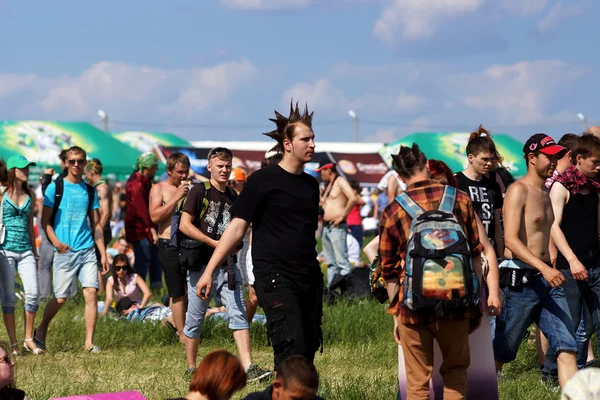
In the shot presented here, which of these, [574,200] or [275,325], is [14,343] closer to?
[275,325]

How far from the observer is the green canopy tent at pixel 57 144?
32281mm

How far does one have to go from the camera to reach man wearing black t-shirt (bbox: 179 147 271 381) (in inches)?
306

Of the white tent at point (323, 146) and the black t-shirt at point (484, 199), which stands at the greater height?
the white tent at point (323, 146)

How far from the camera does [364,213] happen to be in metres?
30.5

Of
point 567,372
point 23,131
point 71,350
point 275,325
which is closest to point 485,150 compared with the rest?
point 567,372

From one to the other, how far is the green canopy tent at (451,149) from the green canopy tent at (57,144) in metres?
11.2

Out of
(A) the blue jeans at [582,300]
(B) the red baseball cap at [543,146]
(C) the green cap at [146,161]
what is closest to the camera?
(B) the red baseball cap at [543,146]

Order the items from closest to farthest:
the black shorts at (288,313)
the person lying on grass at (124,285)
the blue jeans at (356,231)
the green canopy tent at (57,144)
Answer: the black shorts at (288,313)
the person lying on grass at (124,285)
the blue jeans at (356,231)
the green canopy tent at (57,144)

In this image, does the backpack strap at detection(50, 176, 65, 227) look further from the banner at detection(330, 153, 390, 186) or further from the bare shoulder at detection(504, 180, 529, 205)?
the banner at detection(330, 153, 390, 186)

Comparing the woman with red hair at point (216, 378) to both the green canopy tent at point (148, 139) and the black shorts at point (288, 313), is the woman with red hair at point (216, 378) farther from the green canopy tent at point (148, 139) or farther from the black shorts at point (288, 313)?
the green canopy tent at point (148, 139)

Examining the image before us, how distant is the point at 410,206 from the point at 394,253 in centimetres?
28

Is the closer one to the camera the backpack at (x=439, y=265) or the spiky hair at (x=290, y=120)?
the backpack at (x=439, y=265)

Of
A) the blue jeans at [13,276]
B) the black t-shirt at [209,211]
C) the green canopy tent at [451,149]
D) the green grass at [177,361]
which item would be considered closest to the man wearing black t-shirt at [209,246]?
the black t-shirt at [209,211]

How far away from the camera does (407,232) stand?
5.06 metres
